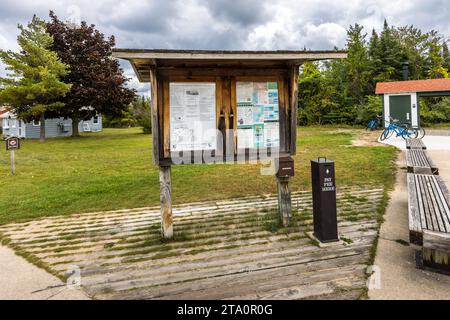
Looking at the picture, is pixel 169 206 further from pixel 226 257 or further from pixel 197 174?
pixel 197 174

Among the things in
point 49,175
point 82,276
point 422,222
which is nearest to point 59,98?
point 49,175

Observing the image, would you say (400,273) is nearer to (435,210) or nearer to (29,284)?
(435,210)

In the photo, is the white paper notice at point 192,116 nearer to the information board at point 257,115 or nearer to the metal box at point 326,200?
the information board at point 257,115

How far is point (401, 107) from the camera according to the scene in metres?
20.7

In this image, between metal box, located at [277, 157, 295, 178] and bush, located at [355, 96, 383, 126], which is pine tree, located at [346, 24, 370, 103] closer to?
bush, located at [355, 96, 383, 126]

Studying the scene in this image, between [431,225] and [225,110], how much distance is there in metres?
2.64

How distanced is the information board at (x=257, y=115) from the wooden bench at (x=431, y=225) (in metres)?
1.88

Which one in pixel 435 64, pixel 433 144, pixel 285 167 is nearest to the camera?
pixel 285 167

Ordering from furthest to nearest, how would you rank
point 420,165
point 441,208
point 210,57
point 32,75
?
point 32,75 → point 420,165 → point 441,208 → point 210,57

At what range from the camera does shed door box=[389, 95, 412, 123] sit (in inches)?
806

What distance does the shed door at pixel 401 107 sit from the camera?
20.5 m

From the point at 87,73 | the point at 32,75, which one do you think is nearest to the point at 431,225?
the point at 32,75

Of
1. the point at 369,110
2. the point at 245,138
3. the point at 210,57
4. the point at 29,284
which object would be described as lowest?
the point at 29,284
